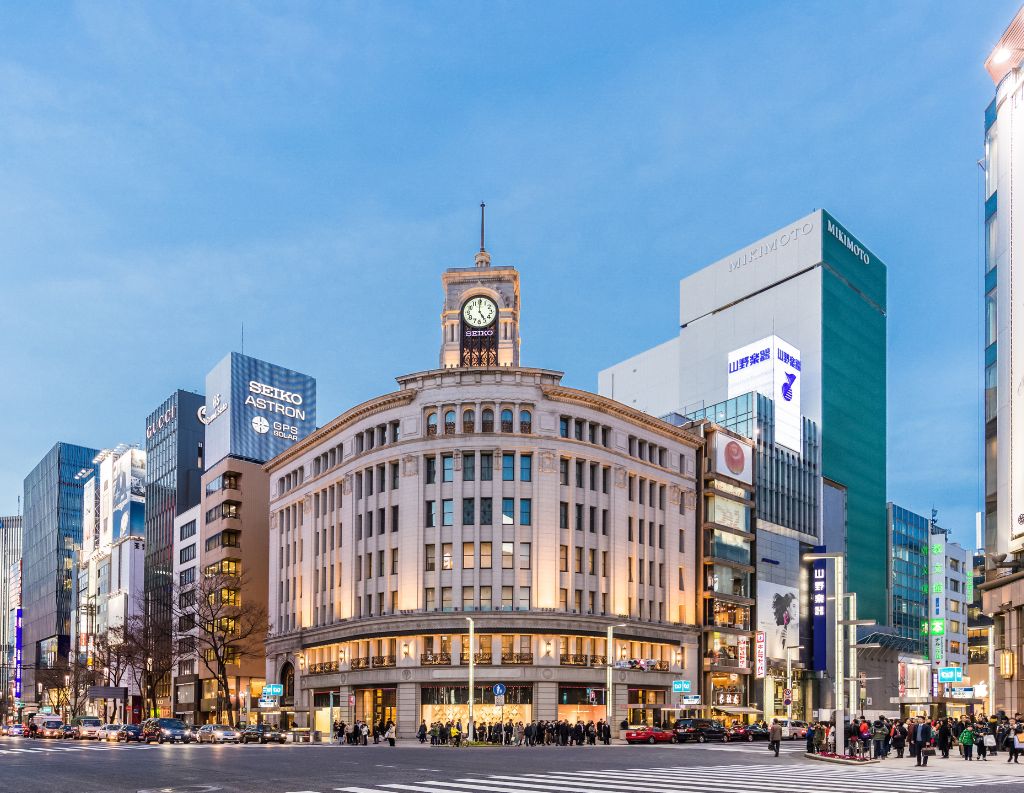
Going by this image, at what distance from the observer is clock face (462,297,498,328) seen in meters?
107

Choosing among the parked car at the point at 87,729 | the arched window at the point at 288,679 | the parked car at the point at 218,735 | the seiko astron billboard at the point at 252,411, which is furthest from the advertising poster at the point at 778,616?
the parked car at the point at 87,729

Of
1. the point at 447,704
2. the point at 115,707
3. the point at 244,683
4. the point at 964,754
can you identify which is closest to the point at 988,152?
the point at 964,754

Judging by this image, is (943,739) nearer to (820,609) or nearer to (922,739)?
(922,739)

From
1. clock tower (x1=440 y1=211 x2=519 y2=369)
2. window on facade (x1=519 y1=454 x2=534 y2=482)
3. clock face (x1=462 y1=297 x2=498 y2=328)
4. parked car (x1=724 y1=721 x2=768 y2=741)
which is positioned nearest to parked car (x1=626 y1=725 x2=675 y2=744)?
parked car (x1=724 y1=721 x2=768 y2=741)

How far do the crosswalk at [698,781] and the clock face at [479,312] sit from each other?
6695cm

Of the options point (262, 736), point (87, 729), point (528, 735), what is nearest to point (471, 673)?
point (528, 735)

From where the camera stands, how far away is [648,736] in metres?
75.6

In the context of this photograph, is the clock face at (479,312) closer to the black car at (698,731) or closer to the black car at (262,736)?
the black car at (262,736)

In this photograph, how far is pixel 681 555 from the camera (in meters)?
103

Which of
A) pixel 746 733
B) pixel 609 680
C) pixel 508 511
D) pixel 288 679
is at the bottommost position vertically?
pixel 746 733

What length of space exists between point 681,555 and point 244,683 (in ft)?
164

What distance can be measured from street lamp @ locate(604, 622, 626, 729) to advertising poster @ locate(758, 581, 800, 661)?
2768 centimetres

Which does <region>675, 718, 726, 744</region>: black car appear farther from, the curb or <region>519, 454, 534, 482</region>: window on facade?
the curb

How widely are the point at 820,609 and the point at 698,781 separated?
67853 mm
